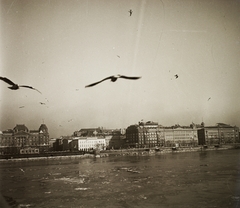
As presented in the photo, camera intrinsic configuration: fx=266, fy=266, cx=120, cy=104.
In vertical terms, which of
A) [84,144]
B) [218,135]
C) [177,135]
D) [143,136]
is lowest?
[84,144]

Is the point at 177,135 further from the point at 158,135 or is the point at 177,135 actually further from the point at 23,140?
the point at 23,140

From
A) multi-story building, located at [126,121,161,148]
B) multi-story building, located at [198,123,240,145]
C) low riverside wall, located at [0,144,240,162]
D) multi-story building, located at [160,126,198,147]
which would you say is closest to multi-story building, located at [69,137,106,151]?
multi-story building, located at [126,121,161,148]

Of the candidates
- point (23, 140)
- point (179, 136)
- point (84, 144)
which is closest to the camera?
point (23, 140)

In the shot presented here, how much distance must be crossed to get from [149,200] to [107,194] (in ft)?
10.1

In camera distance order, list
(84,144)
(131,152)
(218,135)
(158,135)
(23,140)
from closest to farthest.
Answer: (131,152) → (23,140) → (84,144) → (158,135) → (218,135)

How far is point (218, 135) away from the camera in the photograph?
346 feet

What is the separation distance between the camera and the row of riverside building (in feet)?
265

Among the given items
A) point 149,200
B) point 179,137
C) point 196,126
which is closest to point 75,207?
point 149,200

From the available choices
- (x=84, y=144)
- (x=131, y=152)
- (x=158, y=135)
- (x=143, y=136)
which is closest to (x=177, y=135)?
(x=158, y=135)

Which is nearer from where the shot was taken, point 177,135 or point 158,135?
point 158,135

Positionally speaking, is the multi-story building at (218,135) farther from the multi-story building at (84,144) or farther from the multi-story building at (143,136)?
the multi-story building at (84,144)

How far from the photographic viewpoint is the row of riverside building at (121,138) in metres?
80.9

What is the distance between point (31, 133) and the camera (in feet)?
277

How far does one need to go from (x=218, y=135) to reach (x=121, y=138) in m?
38.4
